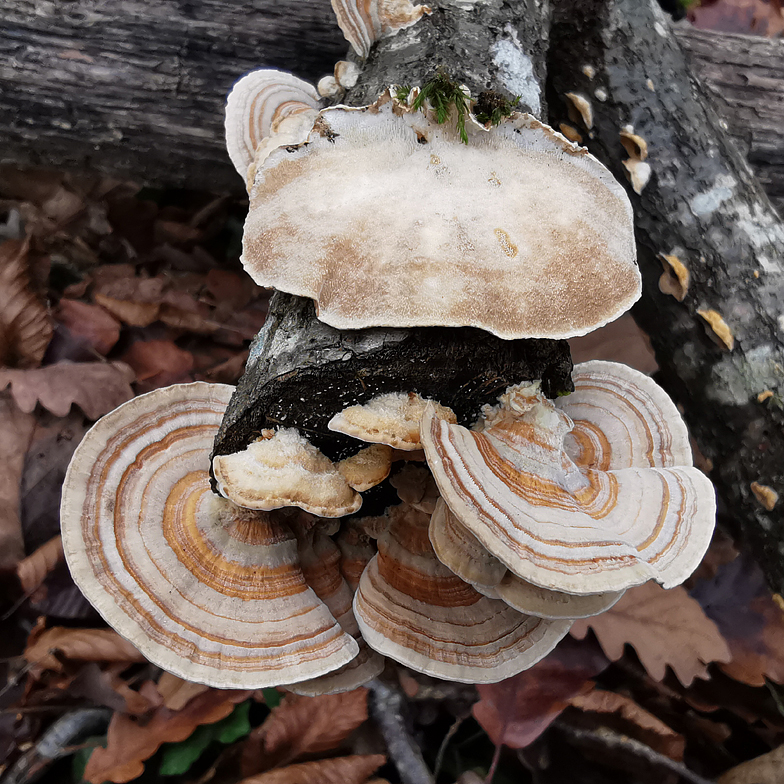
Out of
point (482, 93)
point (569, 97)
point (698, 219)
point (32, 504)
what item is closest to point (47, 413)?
point (32, 504)

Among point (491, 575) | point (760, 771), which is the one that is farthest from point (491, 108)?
point (760, 771)

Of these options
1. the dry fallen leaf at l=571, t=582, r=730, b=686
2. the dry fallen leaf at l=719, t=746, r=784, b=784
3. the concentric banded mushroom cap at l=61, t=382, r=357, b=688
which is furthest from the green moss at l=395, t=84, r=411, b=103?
the dry fallen leaf at l=719, t=746, r=784, b=784

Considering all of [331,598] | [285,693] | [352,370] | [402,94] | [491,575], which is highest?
[402,94]

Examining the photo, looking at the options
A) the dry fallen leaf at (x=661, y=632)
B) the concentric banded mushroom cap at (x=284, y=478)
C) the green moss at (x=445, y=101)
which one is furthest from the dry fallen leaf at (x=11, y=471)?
the dry fallen leaf at (x=661, y=632)

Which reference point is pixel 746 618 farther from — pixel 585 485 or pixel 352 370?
pixel 352 370

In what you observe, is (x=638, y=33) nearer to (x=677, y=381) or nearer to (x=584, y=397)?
(x=677, y=381)
